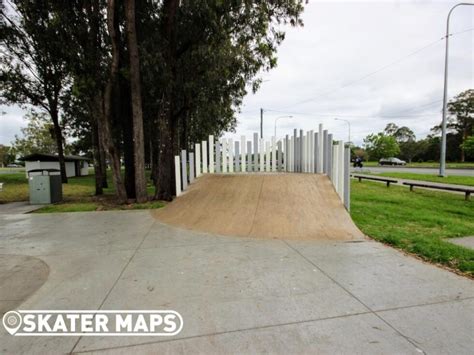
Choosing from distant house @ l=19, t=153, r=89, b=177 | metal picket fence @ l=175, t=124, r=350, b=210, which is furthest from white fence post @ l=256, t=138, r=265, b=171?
distant house @ l=19, t=153, r=89, b=177

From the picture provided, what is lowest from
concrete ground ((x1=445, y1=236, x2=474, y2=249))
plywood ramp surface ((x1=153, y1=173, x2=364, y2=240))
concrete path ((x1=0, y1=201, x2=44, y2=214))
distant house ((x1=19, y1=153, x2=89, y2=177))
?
concrete path ((x1=0, y1=201, x2=44, y2=214))

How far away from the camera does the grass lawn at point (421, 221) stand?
4.20 metres

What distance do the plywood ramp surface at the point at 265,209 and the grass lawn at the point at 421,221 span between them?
0.77 metres

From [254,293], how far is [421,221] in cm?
553

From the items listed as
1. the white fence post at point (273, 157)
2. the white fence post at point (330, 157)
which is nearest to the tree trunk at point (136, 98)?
the white fence post at point (273, 157)

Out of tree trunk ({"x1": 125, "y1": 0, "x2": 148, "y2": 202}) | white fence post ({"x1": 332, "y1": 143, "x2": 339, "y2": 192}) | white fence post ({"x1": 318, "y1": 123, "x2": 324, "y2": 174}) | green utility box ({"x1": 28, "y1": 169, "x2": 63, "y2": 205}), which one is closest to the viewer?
white fence post ({"x1": 332, "y1": 143, "x2": 339, "y2": 192})

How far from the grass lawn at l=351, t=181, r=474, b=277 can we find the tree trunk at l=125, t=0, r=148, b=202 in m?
6.98

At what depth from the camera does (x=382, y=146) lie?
6153 centimetres

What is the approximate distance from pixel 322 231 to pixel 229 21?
7.88 meters

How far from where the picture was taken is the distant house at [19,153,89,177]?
28505mm

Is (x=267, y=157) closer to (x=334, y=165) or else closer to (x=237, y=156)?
(x=237, y=156)

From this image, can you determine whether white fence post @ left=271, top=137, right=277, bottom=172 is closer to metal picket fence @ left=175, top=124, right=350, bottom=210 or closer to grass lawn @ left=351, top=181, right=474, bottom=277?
metal picket fence @ left=175, top=124, right=350, bottom=210

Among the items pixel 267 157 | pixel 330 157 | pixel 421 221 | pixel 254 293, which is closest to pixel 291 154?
pixel 267 157

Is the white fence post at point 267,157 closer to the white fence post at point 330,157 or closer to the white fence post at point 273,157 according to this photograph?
the white fence post at point 273,157
